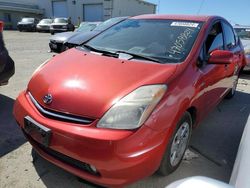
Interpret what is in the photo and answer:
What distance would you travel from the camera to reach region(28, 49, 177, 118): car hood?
204cm

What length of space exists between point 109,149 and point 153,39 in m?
1.59

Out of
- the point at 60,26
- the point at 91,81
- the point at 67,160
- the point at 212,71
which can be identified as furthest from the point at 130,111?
the point at 60,26

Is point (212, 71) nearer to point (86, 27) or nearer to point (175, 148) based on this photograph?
point (175, 148)

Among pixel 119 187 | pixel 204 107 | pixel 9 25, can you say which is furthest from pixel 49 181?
pixel 9 25

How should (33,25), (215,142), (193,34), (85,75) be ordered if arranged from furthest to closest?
(33,25)
(215,142)
(193,34)
(85,75)

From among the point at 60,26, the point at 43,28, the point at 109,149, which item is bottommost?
the point at 43,28

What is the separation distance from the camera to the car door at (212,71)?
2814mm

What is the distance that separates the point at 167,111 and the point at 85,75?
799 mm

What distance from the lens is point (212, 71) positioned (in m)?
3.02

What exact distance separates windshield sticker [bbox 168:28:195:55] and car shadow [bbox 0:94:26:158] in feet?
6.72

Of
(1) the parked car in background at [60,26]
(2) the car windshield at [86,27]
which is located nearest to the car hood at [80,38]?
(2) the car windshield at [86,27]

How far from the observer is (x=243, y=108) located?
4.84 m

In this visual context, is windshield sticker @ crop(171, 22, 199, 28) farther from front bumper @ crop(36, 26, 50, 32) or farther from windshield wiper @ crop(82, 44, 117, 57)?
front bumper @ crop(36, 26, 50, 32)

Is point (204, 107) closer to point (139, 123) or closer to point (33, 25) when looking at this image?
point (139, 123)
